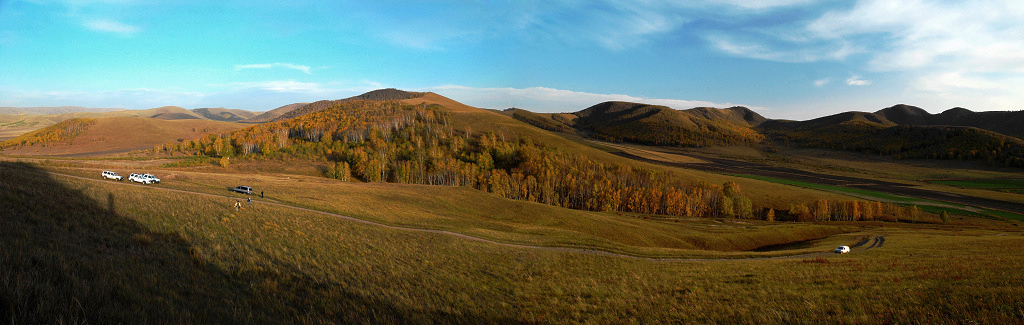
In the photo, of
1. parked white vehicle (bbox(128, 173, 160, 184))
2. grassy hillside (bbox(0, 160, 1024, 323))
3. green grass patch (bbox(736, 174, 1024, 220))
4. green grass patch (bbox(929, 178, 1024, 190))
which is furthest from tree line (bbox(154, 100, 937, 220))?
green grass patch (bbox(929, 178, 1024, 190))

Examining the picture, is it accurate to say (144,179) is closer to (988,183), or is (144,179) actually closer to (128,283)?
(128,283)

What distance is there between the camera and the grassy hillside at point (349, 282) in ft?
23.3

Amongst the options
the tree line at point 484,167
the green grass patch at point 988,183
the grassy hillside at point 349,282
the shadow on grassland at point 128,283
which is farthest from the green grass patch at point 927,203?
the shadow on grassland at point 128,283

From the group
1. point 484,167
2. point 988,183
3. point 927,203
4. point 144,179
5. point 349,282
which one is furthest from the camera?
point 988,183

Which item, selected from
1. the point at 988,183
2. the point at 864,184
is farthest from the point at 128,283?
the point at 988,183

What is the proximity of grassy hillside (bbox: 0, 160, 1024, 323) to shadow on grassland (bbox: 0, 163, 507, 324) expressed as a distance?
0.04m

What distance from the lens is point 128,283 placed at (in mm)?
7402

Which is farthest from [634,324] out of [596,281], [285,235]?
[285,235]

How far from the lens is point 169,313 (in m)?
6.46

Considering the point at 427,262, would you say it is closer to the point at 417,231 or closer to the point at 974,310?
the point at 417,231

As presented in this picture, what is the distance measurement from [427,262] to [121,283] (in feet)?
41.9

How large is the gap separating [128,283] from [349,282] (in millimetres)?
6263

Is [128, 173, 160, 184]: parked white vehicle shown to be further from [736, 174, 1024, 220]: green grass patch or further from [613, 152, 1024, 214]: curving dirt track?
[613, 152, 1024, 214]: curving dirt track

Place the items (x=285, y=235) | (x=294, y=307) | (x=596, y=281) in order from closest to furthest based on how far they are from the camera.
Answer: (x=294, y=307), (x=596, y=281), (x=285, y=235)
